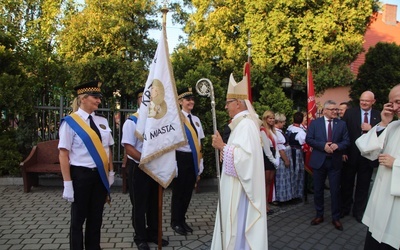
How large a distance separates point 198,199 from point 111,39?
9316 mm

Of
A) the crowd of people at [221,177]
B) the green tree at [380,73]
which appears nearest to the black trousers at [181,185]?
the crowd of people at [221,177]

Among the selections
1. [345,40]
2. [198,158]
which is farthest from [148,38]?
[198,158]

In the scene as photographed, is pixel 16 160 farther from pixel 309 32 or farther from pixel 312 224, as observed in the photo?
pixel 309 32

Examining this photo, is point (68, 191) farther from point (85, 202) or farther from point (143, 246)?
point (143, 246)

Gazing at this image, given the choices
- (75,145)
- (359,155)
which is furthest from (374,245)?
(75,145)

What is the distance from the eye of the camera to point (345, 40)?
1303 cm

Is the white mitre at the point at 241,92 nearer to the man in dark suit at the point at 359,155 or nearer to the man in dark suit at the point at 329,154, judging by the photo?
the man in dark suit at the point at 329,154

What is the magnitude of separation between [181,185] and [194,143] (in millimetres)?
659

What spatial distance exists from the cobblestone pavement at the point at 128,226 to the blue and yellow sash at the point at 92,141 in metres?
1.28

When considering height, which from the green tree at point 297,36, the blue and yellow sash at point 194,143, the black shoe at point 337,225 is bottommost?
the black shoe at point 337,225

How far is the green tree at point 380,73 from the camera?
1078cm

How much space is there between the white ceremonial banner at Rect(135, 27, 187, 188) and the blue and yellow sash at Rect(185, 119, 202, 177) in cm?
71

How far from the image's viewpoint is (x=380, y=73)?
425 inches

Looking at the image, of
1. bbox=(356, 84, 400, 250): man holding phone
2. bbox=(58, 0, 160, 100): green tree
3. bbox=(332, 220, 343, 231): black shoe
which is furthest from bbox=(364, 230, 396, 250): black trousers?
bbox=(58, 0, 160, 100): green tree
